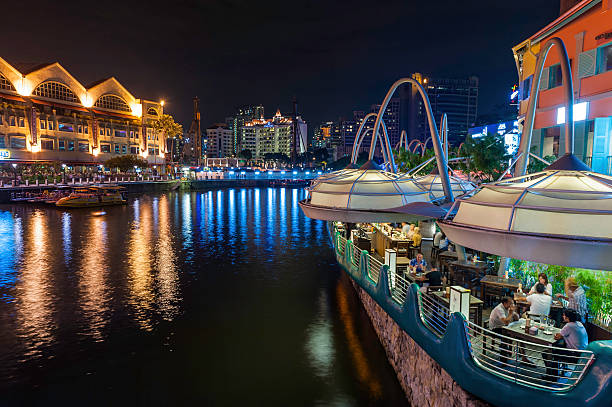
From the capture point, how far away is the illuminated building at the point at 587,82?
18969 mm

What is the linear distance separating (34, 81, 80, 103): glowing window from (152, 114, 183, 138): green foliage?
1764 centimetres

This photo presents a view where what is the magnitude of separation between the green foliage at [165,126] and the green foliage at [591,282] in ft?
291

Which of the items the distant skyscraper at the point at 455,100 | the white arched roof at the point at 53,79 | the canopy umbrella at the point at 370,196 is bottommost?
the canopy umbrella at the point at 370,196

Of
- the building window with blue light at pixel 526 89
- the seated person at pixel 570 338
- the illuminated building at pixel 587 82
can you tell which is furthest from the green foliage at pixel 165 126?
the seated person at pixel 570 338

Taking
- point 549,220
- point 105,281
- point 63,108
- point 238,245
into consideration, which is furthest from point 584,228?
point 63,108

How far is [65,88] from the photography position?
7269 centimetres

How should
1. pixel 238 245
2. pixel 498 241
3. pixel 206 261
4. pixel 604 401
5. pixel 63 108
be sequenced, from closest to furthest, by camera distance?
pixel 604 401 → pixel 498 241 → pixel 206 261 → pixel 238 245 → pixel 63 108

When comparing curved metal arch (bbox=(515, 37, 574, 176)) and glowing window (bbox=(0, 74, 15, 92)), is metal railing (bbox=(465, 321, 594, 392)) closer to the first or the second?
curved metal arch (bbox=(515, 37, 574, 176))

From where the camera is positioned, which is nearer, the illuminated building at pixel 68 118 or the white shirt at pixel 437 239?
the white shirt at pixel 437 239

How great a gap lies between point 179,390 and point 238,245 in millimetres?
18971

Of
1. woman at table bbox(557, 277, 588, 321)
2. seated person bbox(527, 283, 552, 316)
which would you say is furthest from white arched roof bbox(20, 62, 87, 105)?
woman at table bbox(557, 277, 588, 321)

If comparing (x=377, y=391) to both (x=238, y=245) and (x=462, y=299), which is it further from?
(x=238, y=245)

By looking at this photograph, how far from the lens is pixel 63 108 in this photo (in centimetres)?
7050

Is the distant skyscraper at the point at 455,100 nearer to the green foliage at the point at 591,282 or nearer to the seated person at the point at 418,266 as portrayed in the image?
the green foliage at the point at 591,282
